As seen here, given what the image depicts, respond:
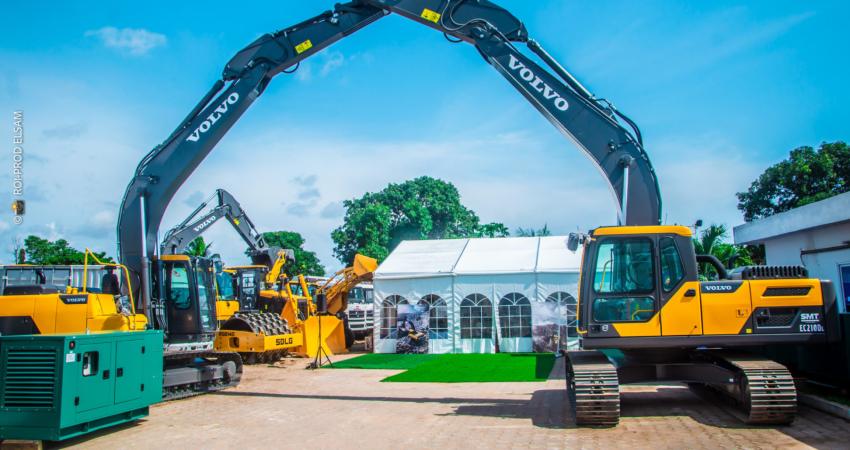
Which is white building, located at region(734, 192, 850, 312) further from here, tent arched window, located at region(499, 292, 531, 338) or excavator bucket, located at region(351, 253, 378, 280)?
excavator bucket, located at region(351, 253, 378, 280)

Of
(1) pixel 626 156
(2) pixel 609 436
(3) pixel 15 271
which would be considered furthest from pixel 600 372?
(3) pixel 15 271

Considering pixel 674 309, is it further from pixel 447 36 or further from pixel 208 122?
pixel 208 122

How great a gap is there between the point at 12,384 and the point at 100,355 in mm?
1005

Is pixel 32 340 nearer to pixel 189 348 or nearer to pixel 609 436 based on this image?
pixel 189 348

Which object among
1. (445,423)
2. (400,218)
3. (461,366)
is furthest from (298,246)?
(445,423)

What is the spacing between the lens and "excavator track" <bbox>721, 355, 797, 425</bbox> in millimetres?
7855

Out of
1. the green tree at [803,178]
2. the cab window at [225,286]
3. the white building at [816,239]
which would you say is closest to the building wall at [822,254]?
the white building at [816,239]

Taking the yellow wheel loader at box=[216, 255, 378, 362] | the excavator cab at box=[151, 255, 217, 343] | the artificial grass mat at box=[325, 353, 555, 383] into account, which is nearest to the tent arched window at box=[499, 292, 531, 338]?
the artificial grass mat at box=[325, 353, 555, 383]

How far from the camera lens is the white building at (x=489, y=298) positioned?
19.7 m

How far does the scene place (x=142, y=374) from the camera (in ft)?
30.7

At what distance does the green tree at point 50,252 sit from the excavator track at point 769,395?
120 feet

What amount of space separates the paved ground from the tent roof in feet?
24.1

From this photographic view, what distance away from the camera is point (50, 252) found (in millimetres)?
37875

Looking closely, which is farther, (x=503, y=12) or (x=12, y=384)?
(x=503, y=12)
